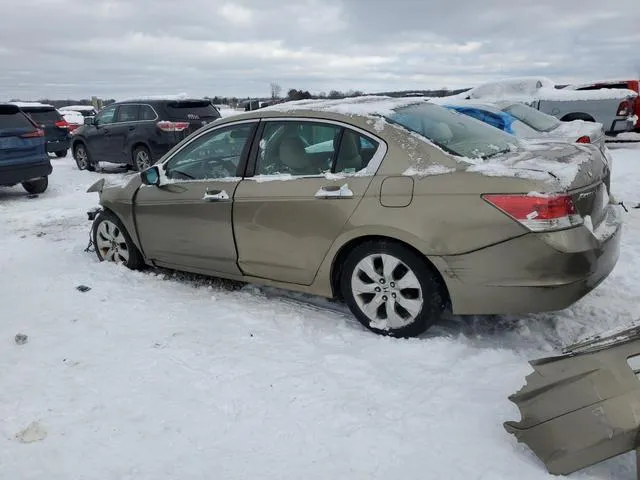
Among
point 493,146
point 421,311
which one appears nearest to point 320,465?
point 421,311

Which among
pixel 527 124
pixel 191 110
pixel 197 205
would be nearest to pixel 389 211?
pixel 197 205

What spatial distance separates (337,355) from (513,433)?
1294 millimetres

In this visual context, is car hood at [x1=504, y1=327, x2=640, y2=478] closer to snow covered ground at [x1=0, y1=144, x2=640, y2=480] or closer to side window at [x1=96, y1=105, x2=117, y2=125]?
snow covered ground at [x1=0, y1=144, x2=640, y2=480]

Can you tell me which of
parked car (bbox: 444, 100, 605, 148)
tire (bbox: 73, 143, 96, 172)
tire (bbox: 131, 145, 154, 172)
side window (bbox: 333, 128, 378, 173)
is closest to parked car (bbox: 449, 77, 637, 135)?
parked car (bbox: 444, 100, 605, 148)

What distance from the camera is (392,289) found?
11.9ft

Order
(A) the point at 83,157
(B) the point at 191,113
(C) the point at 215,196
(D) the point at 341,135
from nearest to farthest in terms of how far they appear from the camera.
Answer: (D) the point at 341,135 < (C) the point at 215,196 < (B) the point at 191,113 < (A) the point at 83,157

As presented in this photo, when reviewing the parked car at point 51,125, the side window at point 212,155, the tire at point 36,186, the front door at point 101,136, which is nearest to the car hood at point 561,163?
the side window at point 212,155

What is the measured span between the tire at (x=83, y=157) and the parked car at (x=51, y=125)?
2.76 meters

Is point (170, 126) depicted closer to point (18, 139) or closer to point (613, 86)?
point (18, 139)

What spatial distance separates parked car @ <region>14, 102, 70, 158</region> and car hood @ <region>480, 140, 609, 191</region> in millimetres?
15428

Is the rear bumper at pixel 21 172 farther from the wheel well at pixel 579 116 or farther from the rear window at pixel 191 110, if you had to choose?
the wheel well at pixel 579 116

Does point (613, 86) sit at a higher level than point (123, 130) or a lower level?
higher

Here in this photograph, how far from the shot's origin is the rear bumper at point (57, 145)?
16234mm

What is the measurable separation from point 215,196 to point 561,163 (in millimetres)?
2523
